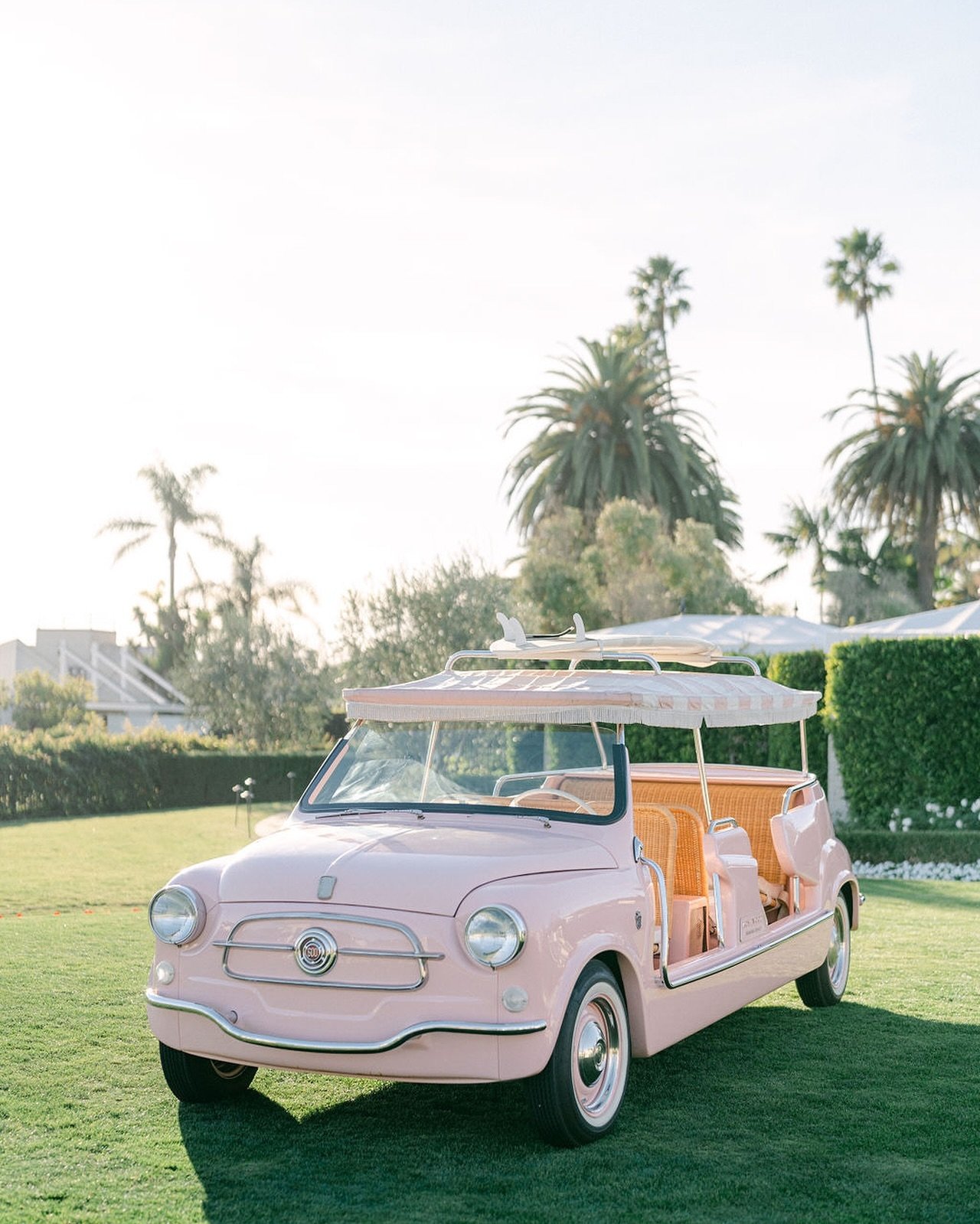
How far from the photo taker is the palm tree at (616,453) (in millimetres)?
49156

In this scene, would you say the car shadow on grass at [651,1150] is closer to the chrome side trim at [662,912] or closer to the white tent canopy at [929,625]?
the chrome side trim at [662,912]

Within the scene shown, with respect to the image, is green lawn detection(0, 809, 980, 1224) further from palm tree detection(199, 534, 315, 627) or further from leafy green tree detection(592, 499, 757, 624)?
palm tree detection(199, 534, 315, 627)

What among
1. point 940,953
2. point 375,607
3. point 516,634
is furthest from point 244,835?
point 516,634

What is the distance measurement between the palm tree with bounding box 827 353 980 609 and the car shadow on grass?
138ft

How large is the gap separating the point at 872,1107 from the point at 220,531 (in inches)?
1908

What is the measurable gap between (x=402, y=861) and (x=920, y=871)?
40.7ft

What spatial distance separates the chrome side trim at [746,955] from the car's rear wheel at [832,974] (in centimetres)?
29

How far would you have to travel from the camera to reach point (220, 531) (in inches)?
2076

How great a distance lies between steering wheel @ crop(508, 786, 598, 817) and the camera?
243 inches

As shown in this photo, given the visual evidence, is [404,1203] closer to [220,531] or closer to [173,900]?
[173,900]

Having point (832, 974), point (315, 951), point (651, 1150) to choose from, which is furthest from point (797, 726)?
point (315, 951)

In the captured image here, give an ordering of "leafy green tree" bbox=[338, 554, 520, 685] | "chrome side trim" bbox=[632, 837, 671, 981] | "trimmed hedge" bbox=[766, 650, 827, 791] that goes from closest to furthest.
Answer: "chrome side trim" bbox=[632, 837, 671, 981] < "trimmed hedge" bbox=[766, 650, 827, 791] < "leafy green tree" bbox=[338, 554, 520, 685]

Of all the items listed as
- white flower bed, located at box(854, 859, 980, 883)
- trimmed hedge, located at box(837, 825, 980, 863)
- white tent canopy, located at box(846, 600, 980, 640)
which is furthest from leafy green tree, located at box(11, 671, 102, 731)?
white flower bed, located at box(854, 859, 980, 883)

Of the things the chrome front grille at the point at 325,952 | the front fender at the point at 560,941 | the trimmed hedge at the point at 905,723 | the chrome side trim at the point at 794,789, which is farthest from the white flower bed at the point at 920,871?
the chrome front grille at the point at 325,952
